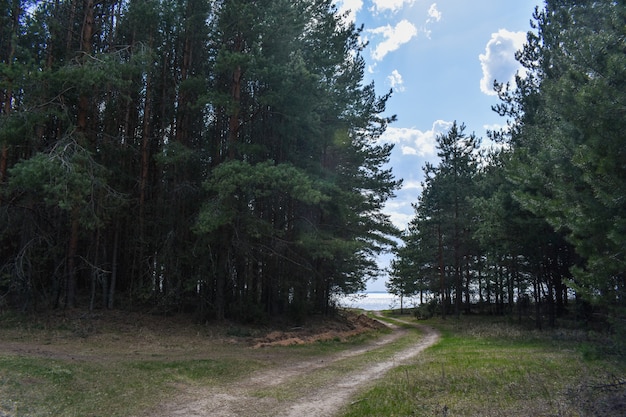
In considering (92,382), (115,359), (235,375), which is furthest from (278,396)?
(115,359)

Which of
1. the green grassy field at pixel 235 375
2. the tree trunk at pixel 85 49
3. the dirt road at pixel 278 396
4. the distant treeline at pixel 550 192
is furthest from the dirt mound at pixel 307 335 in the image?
the tree trunk at pixel 85 49

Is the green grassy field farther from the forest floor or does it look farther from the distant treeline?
the distant treeline

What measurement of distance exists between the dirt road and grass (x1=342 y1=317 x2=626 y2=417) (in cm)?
53

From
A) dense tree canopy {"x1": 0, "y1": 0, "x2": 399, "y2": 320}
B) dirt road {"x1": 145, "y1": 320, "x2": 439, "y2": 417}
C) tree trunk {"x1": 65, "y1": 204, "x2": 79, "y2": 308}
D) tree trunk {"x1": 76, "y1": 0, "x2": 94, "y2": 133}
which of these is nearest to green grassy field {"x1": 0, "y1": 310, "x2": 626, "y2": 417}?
dirt road {"x1": 145, "y1": 320, "x2": 439, "y2": 417}

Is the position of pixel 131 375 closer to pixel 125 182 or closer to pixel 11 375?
pixel 11 375

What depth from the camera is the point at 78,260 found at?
1866 cm

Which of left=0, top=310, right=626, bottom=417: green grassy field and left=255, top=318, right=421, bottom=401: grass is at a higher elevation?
left=0, top=310, right=626, bottom=417: green grassy field

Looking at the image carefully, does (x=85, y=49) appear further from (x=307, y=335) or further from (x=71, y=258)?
(x=307, y=335)

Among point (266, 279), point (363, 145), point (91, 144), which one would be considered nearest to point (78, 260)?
point (91, 144)

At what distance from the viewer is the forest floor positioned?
741 cm

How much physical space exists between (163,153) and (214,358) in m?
7.95

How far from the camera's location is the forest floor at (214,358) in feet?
24.3

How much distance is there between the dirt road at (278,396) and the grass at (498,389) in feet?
1.75

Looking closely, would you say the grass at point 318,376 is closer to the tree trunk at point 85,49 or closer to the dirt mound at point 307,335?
the dirt mound at point 307,335
